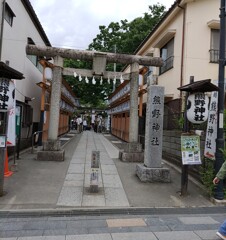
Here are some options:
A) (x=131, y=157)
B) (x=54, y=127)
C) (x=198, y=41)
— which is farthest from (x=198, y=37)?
(x=54, y=127)

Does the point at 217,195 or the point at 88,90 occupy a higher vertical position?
the point at 88,90

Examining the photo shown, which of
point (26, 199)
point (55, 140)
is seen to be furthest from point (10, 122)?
point (26, 199)

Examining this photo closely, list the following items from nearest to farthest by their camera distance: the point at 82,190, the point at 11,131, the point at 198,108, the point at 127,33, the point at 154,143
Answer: the point at 198,108, the point at 82,190, the point at 154,143, the point at 11,131, the point at 127,33

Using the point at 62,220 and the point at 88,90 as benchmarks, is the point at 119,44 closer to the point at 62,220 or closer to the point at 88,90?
the point at 88,90

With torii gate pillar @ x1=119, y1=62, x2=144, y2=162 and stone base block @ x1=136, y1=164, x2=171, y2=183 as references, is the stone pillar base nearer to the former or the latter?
torii gate pillar @ x1=119, y1=62, x2=144, y2=162

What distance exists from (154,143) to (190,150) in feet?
5.31

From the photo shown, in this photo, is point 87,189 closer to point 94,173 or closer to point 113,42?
point 94,173

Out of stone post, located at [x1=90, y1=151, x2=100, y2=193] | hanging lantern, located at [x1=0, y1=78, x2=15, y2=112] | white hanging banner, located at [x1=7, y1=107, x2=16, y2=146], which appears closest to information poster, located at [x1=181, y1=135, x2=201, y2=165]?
stone post, located at [x1=90, y1=151, x2=100, y2=193]

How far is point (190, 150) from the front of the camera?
8.20 meters

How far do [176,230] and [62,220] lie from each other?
245 cm

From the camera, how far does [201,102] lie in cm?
801

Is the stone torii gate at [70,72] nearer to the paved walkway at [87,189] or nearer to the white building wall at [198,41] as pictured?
the paved walkway at [87,189]

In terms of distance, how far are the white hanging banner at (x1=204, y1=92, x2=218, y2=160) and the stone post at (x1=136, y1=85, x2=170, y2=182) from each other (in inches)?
64.5

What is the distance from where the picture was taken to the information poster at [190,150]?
8.12 m
